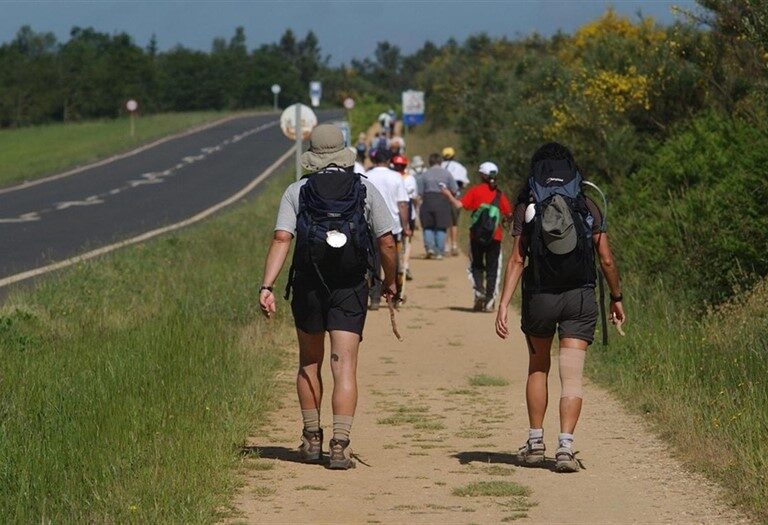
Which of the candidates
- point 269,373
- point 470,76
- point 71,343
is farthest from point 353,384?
point 470,76

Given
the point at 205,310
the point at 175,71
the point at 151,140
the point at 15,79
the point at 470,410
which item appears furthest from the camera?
the point at 175,71

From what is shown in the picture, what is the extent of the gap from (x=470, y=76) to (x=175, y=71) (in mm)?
94085

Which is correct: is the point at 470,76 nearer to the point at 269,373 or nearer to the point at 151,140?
the point at 151,140

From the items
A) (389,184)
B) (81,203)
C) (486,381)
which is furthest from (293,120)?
(81,203)

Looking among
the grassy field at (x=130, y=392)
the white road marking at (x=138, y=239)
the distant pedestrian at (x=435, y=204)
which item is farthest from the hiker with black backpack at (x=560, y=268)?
the distant pedestrian at (x=435, y=204)

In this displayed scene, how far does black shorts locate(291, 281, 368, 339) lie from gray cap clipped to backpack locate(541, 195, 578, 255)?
102cm

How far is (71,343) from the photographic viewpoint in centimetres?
1288

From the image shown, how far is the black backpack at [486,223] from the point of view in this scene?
18.3 metres

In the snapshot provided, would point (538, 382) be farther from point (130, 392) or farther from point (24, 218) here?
point (24, 218)

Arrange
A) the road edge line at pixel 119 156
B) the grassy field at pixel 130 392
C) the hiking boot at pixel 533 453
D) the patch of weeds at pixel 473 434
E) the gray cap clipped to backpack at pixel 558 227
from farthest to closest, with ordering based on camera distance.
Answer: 1. the road edge line at pixel 119 156
2. the patch of weeds at pixel 473 434
3. the hiking boot at pixel 533 453
4. the gray cap clipped to backpack at pixel 558 227
5. the grassy field at pixel 130 392

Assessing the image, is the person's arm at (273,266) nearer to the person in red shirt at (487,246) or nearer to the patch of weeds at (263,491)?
the patch of weeds at (263,491)

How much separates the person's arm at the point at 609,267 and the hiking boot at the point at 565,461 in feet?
2.64

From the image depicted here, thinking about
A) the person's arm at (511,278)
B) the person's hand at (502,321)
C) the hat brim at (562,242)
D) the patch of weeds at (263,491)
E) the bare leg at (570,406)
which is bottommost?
the patch of weeds at (263,491)

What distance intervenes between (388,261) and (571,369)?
1.14 meters
